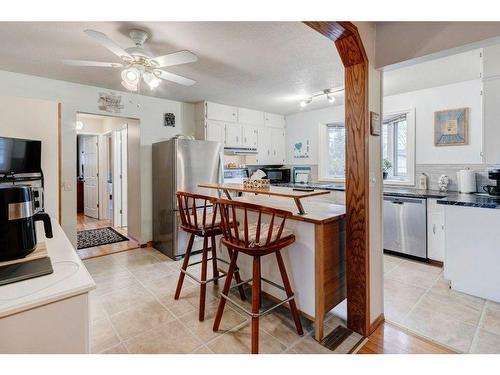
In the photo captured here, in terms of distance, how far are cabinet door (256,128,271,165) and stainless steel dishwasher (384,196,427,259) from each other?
2.36 meters

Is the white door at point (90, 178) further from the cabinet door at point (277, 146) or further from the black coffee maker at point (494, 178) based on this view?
the black coffee maker at point (494, 178)

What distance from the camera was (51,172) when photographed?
113 inches

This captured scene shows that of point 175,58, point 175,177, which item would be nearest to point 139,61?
point 175,58

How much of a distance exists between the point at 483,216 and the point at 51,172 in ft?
14.2

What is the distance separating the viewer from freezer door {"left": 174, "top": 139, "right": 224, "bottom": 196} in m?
3.55

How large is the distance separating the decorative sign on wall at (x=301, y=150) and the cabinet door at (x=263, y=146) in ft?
2.01

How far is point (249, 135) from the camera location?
4.89 metres

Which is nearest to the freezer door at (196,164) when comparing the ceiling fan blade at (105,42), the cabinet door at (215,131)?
the cabinet door at (215,131)

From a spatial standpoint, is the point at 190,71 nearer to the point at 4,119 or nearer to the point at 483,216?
the point at 4,119

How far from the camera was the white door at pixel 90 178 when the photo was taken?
6.24 meters

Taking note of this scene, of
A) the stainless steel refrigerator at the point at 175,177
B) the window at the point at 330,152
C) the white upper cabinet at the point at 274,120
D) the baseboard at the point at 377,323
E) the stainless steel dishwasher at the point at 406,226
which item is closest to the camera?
the baseboard at the point at 377,323

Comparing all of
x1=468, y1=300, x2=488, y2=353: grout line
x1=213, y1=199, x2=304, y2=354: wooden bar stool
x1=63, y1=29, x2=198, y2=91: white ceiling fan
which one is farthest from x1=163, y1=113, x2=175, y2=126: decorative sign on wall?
x1=468, y1=300, x2=488, y2=353: grout line
